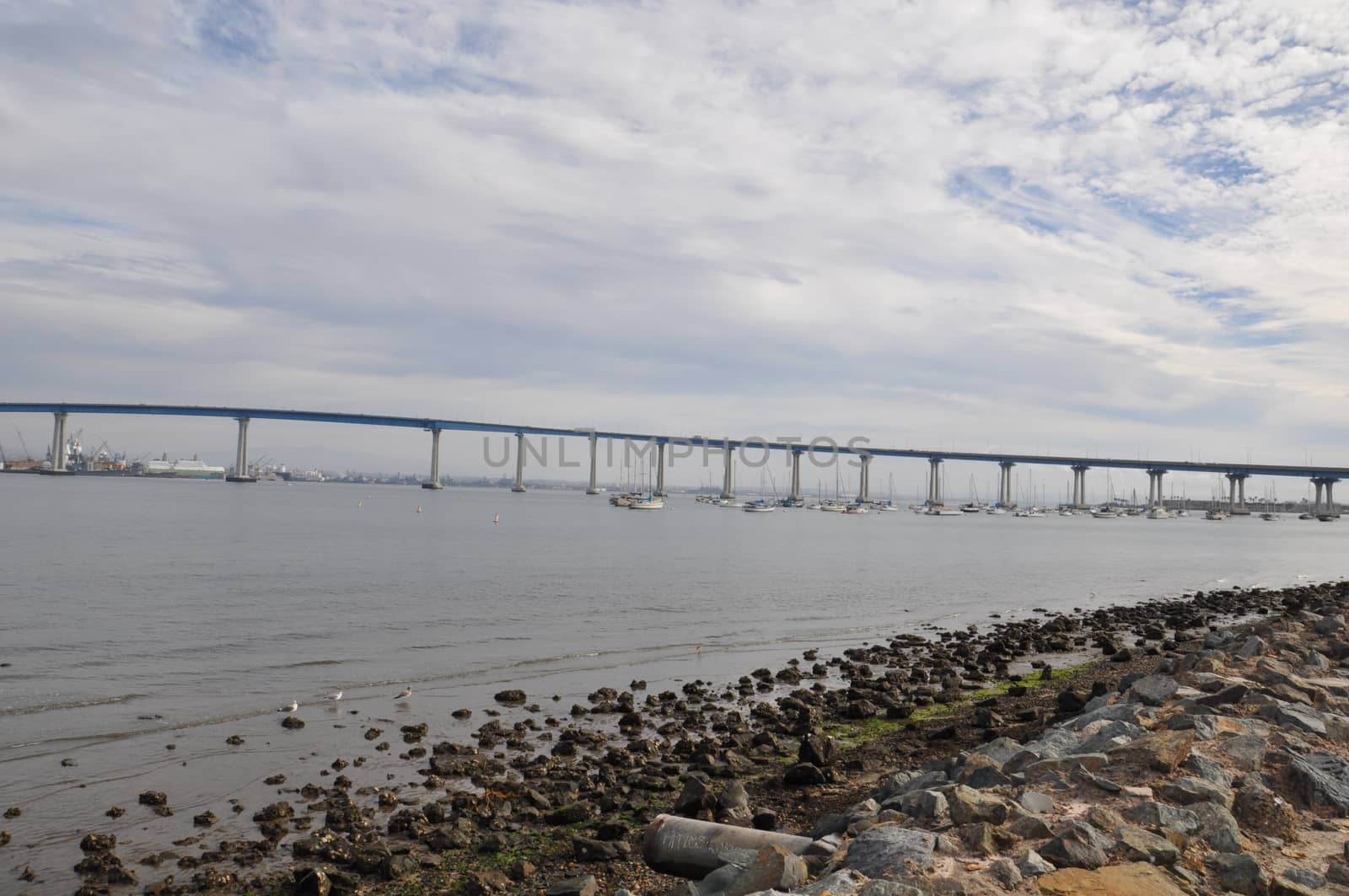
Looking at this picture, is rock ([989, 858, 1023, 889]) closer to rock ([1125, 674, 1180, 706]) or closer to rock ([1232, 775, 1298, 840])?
rock ([1232, 775, 1298, 840])

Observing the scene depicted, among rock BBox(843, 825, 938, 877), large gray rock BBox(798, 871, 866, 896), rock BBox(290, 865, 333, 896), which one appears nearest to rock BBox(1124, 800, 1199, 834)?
rock BBox(843, 825, 938, 877)

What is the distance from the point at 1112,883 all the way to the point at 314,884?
260 inches

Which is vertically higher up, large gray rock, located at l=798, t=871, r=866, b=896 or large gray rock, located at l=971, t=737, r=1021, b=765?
large gray rock, located at l=798, t=871, r=866, b=896

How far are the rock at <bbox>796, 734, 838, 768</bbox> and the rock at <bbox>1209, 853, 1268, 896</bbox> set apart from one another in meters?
5.80

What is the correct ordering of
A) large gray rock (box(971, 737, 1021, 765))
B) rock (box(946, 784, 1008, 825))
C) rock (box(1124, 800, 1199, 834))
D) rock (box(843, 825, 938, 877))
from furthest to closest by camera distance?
large gray rock (box(971, 737, 1021, 765)), rock (box(946, 784, 1008, 825)), rock (box(1124, 800, 1199, 834)), rock (box(843, 825, 938, 877))

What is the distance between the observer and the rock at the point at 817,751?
11234mm

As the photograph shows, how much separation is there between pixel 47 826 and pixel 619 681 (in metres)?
10.1

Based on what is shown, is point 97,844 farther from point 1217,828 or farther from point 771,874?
point 1217,828

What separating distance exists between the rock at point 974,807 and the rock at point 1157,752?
1729 millimetres

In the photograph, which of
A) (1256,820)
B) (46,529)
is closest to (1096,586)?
(1256,820)

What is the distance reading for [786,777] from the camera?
1089 cm

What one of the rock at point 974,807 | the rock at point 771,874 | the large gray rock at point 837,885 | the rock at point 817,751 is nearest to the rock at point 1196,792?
the rock at point 974,807

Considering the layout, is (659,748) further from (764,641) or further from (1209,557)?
(1209,557)

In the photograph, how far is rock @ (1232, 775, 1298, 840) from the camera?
647cm
